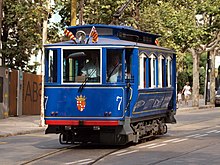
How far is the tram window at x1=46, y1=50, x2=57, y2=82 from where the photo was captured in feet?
60.0

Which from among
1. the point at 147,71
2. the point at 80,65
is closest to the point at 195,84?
the point at 147,71

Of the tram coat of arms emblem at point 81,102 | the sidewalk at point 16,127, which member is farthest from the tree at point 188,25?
the tram coat of arms emblem at point 81,102

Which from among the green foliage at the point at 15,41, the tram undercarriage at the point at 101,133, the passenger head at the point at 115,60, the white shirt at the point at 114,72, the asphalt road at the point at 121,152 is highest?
the green foliage at the point at 15,41

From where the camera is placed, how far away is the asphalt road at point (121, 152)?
15.4m

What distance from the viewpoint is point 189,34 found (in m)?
44.8

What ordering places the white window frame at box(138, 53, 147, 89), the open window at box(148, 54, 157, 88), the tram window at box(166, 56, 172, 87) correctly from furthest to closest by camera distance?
the tram window at box(166, 56, 172, 87) → the open window at box(148, 54, 157, 88) → the white window frame at box(138, 53, 147, 89)

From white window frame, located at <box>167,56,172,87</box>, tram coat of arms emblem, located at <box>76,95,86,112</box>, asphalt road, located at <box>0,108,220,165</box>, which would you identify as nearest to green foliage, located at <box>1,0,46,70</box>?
white window frame, located at <box>167,56,172,87</box>

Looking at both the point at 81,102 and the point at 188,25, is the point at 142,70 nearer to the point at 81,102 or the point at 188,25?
the point at 81,102

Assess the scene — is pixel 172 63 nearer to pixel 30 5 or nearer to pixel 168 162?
pixel 168 162

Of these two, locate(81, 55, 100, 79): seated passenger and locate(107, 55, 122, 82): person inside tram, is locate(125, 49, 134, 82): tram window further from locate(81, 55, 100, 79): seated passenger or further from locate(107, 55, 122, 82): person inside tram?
locate(81, 55, 100, 79): seated passenger

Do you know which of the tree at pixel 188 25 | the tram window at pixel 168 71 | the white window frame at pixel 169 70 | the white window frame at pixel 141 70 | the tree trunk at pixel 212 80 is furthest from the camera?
the tree trunk at pixel 212 80

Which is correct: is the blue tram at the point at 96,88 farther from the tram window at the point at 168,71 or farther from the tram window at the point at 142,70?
the tram window at the point at 168,71

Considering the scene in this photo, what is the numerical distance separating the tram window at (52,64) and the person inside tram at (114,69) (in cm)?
153

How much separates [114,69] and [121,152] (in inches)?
89.9
